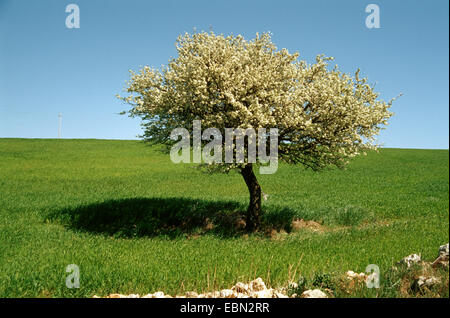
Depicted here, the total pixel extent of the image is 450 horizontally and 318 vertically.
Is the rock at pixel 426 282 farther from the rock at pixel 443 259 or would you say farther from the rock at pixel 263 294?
the rock at pixel 263 294

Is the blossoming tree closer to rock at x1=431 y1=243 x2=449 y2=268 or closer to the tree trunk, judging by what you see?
the tree trunk

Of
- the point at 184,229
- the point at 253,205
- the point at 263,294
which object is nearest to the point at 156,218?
the point at 184,229

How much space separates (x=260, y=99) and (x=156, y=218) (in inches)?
386

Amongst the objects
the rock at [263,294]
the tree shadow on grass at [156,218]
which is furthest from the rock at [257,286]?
the tree shadow on grass at [156,218]

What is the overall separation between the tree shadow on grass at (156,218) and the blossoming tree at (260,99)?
15.1ft

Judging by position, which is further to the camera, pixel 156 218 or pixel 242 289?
pixel 156 218

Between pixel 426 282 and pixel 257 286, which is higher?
pixel 426 282

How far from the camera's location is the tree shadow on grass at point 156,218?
17.8 meters

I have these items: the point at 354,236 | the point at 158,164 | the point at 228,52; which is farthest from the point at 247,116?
the point at 158,164

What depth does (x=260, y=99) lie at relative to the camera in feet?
49.5

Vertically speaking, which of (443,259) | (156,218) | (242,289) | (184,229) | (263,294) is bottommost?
(184,229)

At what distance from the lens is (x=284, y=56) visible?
16000mm

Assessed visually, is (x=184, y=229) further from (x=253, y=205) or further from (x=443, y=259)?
(x=443, y=259)

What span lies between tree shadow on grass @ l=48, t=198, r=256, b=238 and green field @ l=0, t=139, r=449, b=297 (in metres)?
0.07
